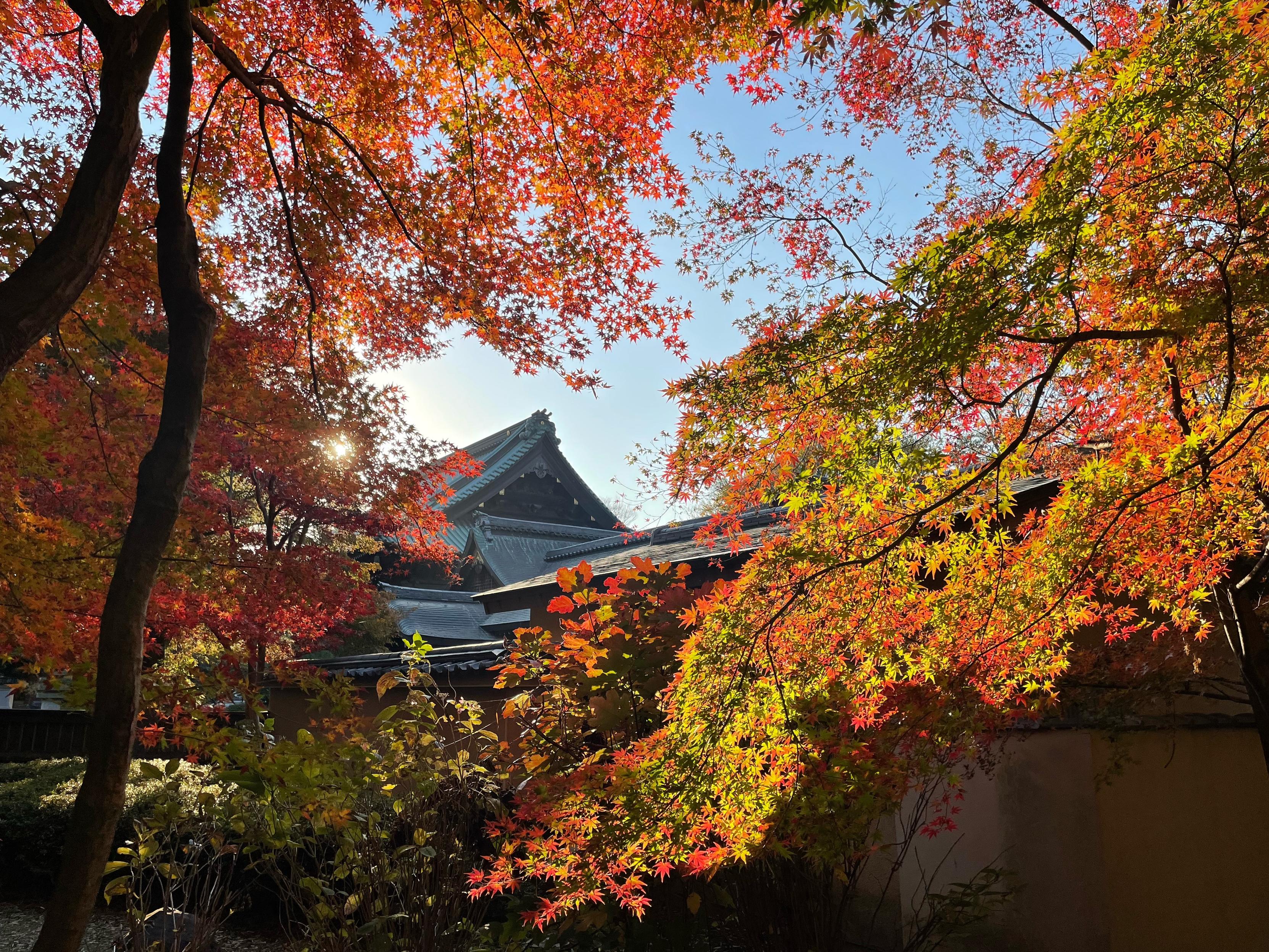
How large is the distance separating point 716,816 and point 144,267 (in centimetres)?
571

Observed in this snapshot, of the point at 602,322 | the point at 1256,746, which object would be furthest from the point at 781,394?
the point at 602,322

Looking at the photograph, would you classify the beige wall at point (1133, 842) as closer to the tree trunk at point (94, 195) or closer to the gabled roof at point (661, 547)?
the gabled roof at point (661, 547)

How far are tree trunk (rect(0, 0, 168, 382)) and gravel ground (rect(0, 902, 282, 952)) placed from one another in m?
5.53

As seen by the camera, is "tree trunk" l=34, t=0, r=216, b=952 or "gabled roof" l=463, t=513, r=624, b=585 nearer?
"tree trunk" l=34, t=0, r=216, b=952

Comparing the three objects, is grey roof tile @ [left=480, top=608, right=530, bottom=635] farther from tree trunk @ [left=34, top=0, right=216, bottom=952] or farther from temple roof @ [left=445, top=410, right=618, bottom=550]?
tree trunk @ [left=34, top=0, right=216, bottom=952]

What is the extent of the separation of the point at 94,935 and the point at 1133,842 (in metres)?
8.34

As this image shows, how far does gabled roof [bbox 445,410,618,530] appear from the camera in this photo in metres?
21.1

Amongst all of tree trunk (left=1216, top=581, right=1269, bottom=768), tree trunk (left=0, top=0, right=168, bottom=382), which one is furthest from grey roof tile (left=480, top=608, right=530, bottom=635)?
tree trunk (left=1216, top=581, right=1269, bottom=768)

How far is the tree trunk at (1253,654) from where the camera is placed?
3.93m

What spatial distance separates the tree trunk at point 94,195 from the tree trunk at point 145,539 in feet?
0.98

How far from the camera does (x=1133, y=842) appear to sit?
4.65m

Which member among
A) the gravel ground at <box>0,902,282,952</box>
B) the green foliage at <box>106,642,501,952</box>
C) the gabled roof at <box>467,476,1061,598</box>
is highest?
the gabled roof at <box>467,476,1061,598</box>

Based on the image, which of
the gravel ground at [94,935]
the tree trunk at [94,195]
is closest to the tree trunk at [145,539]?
the tree trunk at [94,195]

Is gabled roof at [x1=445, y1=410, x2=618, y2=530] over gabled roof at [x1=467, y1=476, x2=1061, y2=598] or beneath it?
over
